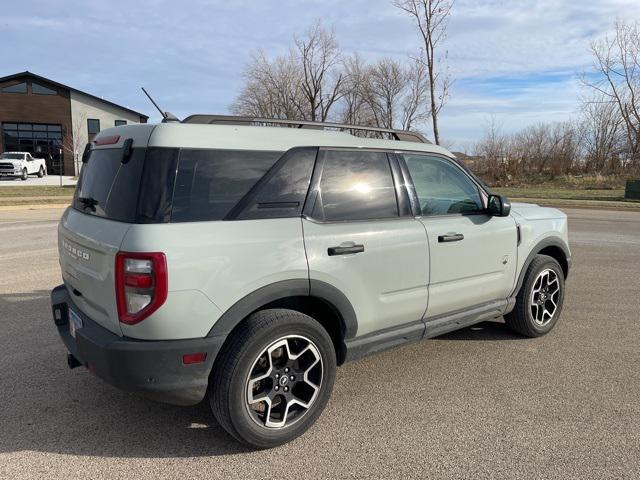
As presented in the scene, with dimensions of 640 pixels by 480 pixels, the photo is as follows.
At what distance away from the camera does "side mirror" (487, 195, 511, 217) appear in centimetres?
408

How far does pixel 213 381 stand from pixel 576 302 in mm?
4922

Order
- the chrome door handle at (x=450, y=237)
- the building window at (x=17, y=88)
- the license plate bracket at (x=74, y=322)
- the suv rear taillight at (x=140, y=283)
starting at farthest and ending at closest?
the building window at (x=17, y=88) < the chrome door handle at (x=450, y=237) < the license plate bracket at (x=74, y=322) < the suv rear taillight at (x=140, y=283)

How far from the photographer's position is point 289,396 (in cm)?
304

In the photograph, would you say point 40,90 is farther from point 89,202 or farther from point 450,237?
point 450,237

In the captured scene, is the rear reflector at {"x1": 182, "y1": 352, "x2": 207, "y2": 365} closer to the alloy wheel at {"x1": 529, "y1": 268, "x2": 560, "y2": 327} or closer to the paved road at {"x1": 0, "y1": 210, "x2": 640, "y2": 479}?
the paved road at {"x1": 0, "y1": 210, "x2": 640, "y2": 479}

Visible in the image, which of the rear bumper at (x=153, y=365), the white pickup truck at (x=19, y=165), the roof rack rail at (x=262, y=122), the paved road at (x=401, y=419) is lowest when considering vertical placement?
the paved road at (x=401, y=419)

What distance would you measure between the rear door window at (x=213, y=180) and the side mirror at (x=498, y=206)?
2088 millimetres

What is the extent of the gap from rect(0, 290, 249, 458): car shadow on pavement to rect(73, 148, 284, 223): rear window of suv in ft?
4.48

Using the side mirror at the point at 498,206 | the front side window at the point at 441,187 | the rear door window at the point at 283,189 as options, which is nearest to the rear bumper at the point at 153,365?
the rear door window at the point at 283,189

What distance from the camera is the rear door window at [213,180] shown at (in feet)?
8.87

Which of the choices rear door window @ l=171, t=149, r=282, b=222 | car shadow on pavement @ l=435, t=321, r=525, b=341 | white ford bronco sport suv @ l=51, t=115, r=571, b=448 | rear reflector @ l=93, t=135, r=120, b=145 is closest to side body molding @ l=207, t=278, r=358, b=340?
white ford bronco sport suv @ l=51, t=115, r=571, b=448

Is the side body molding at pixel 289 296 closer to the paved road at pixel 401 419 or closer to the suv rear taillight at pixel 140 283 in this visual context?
the suv rear taillight at pixel 140 283

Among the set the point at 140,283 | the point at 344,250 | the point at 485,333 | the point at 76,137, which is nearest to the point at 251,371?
the point at 140,283

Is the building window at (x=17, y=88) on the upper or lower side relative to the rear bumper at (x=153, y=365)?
upper
